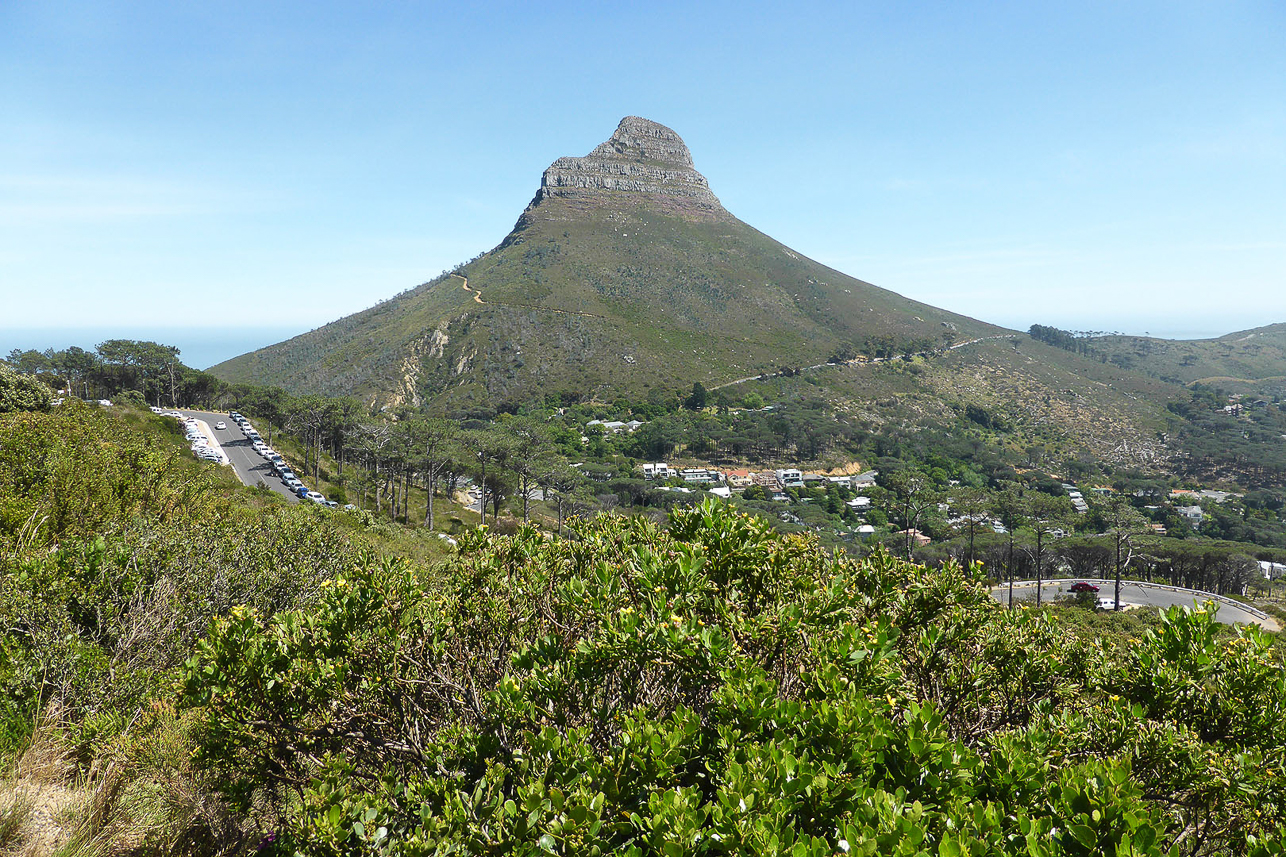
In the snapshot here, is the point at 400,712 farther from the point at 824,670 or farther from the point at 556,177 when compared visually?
the point at 556,177

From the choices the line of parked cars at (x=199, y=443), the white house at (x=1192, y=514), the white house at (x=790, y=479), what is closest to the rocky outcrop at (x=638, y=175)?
the white house at (x=790, y=479)

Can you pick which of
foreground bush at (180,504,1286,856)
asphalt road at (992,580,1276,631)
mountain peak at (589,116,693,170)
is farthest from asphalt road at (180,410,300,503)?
mountain peak at (589,116,693,170)

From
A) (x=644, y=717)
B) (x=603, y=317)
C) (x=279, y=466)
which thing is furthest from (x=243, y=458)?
(x=603, y=317)

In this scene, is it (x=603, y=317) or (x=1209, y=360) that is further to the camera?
(x=1209, y=360)

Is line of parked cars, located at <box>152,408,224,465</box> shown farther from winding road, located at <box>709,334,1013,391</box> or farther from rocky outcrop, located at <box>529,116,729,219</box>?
rocky outcrop, located at <box>529,116,729,219</box>

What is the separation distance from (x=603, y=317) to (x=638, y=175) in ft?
240

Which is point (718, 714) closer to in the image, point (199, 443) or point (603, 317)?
point (199, 443)

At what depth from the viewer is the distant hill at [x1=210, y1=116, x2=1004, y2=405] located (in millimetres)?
90000

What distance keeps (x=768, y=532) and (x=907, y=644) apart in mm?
1523

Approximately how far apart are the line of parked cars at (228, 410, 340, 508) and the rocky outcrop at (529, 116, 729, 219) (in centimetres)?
10710

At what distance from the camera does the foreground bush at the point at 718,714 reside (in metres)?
2.78

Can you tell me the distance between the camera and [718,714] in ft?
11.3

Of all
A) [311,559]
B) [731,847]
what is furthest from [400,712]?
[311,559]

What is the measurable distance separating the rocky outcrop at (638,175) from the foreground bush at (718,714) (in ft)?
489
